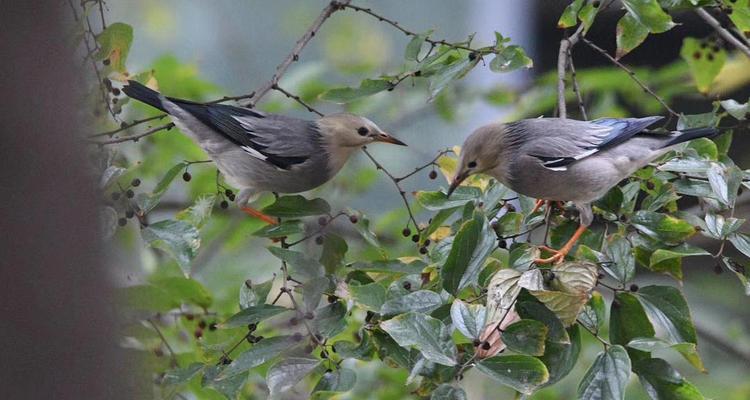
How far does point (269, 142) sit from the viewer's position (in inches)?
167

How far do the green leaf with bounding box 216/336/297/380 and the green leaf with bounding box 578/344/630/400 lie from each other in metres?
0.86

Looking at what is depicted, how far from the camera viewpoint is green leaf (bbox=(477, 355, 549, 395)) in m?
2.72

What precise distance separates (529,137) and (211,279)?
2431 millimetres

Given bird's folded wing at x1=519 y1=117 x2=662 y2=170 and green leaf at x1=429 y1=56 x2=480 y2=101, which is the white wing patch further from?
bird's folded wing at x1=519 y1=117 x2=662 y2=170

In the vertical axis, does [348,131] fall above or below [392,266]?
above

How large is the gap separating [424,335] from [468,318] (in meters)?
0.14

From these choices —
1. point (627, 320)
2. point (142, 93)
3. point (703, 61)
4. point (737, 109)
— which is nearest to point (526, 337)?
point (627, 320)

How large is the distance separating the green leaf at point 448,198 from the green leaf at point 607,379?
0.92 meters

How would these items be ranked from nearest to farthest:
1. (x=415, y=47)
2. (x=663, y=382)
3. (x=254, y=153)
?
(x=663, y=382)
(x=415, y=47)
(x=254, y=153)

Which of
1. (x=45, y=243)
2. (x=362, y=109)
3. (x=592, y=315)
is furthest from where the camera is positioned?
(x=362, y=109)

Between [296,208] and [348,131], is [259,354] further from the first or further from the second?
[348,131]

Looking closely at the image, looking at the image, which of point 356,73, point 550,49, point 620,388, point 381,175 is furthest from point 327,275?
point 550,49

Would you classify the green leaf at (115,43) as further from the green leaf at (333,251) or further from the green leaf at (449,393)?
the green leaf at (449,393)

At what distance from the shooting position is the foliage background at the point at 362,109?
16.4 feet
